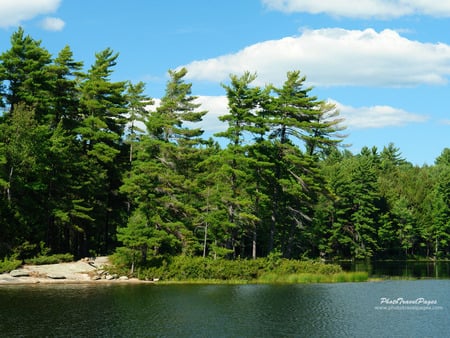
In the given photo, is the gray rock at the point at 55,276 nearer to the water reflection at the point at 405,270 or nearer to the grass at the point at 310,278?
the grass at the point at 310,278

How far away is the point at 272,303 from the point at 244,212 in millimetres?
17441

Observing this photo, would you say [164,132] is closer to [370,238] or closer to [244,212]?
[244,212]

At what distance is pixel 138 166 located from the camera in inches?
1838

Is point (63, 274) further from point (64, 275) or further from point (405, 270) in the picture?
point (405, 270)

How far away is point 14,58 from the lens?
48.1 m

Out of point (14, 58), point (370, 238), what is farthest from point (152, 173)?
point (370, 238)

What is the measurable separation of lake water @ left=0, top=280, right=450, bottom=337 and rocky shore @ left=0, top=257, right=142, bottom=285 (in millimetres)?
3193

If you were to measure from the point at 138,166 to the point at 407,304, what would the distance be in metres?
26.0

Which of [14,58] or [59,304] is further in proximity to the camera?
[14,58]

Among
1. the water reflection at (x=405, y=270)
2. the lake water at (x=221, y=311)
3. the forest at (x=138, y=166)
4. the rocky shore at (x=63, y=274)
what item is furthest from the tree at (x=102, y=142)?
the water reflection at (x=405, y=270)

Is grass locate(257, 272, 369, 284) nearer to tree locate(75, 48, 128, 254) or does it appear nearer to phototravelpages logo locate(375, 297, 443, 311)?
phototravelpages logo locate(375, 297, 443, 311)

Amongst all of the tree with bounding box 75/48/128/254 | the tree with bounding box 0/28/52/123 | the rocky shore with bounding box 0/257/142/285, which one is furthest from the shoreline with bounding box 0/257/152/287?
the tree with bounding box 0/28/52/123

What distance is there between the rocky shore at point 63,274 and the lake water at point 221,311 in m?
3.19

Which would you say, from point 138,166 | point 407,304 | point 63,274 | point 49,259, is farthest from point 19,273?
point 407,304
